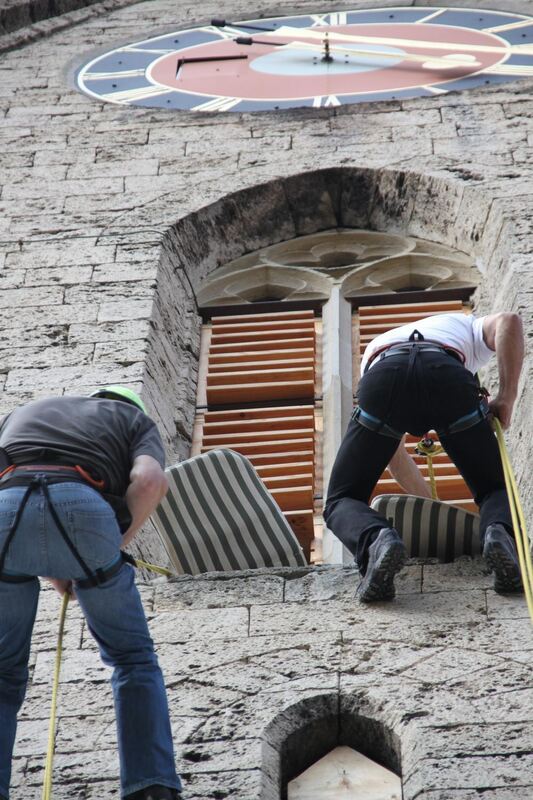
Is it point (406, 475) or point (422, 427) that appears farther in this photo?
point (406, 475)

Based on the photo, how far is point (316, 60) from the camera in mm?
9086

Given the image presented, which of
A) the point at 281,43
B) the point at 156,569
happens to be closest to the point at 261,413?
the point at 156,569

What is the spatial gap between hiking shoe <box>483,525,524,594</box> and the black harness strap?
1295mm

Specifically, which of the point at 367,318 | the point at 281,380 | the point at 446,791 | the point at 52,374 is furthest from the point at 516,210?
the point at 446,791

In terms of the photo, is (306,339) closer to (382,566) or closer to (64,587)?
(382,566)

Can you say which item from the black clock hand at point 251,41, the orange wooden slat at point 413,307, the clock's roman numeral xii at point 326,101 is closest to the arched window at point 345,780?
the orange wooden slat at point 413,307

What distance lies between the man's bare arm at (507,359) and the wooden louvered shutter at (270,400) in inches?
42.8

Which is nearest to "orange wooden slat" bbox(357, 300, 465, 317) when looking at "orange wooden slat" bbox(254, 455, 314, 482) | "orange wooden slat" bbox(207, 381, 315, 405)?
"orange wooden slat" bbox(207, 381, 315, 405)

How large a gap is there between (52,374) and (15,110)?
2905 millimetres

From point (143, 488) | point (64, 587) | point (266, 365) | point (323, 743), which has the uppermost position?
point (266, 365)

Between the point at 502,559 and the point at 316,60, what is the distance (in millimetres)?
5096

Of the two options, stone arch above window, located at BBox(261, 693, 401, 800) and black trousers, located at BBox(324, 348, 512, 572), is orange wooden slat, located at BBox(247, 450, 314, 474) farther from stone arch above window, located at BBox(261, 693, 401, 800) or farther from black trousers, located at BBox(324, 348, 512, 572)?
stone arch above window, located at BBox(261, 693, 401, 800)

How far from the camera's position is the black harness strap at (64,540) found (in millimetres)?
3785

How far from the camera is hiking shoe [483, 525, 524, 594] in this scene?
4641 mm
